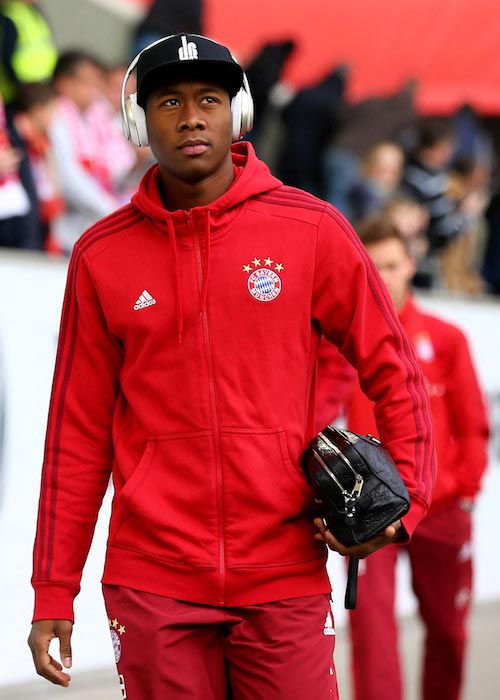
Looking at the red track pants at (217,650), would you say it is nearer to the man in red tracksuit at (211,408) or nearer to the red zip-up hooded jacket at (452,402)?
the man in red tracksuit at (211,408)

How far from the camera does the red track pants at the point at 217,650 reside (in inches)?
115

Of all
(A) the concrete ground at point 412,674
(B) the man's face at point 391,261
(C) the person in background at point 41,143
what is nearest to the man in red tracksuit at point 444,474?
(B) the man's face at point 391,261

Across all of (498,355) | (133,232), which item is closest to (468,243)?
(498,355)

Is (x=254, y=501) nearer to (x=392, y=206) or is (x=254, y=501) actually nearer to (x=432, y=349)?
(x=432, y=349)

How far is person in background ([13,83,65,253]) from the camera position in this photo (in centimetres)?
752

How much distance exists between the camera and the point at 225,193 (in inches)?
122

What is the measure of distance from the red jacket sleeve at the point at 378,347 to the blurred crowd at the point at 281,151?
3004 mm

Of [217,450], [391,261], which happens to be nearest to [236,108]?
[217,450]

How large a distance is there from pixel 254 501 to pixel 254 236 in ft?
2.04

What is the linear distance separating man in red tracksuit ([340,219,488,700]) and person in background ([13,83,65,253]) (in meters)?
2.76

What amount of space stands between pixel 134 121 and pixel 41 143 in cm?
470

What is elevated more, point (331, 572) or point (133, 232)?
point (133, 232)

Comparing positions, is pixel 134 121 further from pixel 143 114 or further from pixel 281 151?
pixel 281 151

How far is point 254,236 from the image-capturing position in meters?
3.05
